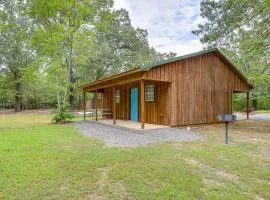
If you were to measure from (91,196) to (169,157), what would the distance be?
7.82 feet

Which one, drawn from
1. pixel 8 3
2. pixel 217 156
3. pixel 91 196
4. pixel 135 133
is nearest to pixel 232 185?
pixel 217 156

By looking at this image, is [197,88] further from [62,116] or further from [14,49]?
[14,49]

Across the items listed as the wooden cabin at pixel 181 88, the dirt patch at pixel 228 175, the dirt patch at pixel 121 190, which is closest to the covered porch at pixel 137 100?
the wooden cabin at pixel 181 88

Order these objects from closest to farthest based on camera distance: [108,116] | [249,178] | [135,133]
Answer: [249,178] → [135,133] → [108,116]

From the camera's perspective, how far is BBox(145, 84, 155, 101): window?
10883mm

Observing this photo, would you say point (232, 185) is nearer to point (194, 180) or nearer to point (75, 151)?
point (194, 180)

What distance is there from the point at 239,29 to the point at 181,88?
14.5 ft

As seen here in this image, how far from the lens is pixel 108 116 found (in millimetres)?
15273

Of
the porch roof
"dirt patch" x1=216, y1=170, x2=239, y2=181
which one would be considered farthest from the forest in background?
"dirt patch" x1=216, y1=170, x2=239, y2=181

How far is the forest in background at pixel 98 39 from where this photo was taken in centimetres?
1020

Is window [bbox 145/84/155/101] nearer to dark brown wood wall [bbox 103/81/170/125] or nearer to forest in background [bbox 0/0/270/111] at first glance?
dark brown wood wall [bbox 103/81/170/125]

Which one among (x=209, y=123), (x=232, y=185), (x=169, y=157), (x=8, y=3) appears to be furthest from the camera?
(x=8, y=3)

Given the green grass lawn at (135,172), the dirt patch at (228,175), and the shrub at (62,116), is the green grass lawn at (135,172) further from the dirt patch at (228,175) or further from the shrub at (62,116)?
the shrub at (62,116)

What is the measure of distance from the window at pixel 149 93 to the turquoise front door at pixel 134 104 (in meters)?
0.97
